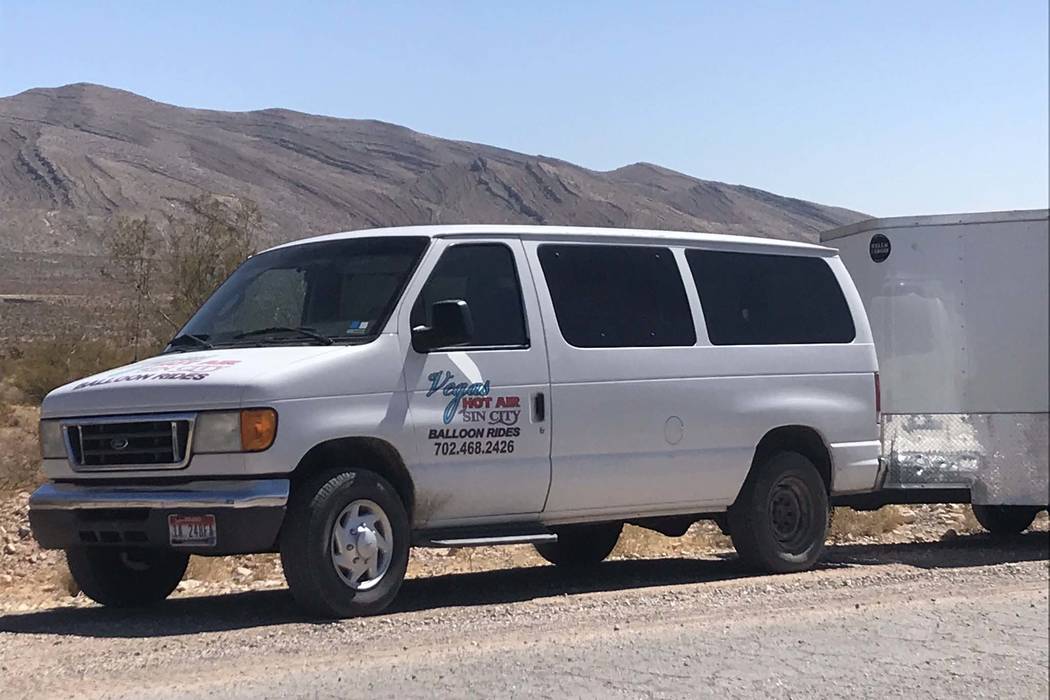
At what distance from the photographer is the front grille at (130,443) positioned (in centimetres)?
774

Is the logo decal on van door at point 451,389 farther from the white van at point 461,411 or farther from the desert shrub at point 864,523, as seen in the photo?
the desert shrub at point 864,523

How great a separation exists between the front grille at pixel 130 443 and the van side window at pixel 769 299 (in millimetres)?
3735

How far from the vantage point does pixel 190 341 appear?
345 inches

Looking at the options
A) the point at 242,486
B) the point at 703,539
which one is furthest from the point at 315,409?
the point at 703,539

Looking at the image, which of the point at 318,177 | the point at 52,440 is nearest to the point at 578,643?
the point at 52,440

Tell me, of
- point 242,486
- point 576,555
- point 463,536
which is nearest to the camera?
point 242,486

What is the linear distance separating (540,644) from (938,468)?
5510 millimetres

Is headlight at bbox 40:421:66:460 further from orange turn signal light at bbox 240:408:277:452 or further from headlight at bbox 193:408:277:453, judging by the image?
orange turn signal light at bbox 240:408:277:452

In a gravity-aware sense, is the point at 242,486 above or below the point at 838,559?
above

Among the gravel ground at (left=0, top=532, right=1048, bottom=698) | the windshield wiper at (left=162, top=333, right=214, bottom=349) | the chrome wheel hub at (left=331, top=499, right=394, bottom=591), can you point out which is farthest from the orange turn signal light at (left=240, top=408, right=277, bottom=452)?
the windshield wiper at (left=162, top=333, right=214, bottom=349)

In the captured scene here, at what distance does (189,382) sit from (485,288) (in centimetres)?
194

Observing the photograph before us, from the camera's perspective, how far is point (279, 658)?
687 centimetres

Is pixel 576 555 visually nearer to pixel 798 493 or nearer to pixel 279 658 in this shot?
pixel 798 493

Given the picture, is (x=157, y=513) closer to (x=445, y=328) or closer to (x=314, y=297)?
(x=314, y=297)
